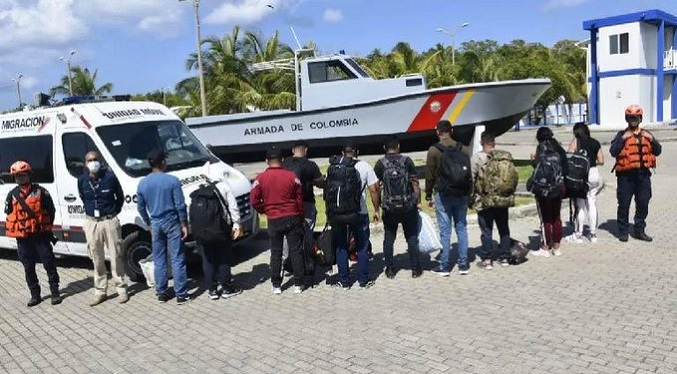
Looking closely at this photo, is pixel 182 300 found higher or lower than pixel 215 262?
lower

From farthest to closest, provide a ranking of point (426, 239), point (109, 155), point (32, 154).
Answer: point (32, 154) → point (109, 155) → point (426, 239)

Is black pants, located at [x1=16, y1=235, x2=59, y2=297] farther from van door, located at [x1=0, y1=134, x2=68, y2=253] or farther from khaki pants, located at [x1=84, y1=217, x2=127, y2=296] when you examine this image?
van door, located at [x1=0, y1=134, x2=68, y2=253]

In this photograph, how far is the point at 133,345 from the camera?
17.5 ft

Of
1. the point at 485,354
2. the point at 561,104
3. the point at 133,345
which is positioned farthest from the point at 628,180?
the point at 561,104

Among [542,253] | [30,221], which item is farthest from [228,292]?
[542,253]

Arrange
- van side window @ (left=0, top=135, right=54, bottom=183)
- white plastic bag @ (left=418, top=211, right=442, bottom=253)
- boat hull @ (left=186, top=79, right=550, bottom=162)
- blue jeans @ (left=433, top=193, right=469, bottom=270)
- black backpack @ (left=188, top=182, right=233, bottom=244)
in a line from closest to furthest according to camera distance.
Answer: black backpack @ (left=188, top=182, right=233, bottom=244), blue jeans @ (left=433, top=193, right=469, bottom=270), white plastic bag @ (left=418, top=211, right=442, bottom=253), van side window @ (left=0, top=135, right=54, bottom=183), boat hull @ (left=186, top=79, right=550, bottom=162)

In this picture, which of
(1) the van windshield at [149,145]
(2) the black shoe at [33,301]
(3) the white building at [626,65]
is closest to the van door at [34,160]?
(1) the van windshield at [149,145]

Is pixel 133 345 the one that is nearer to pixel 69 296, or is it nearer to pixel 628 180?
pixel 69 296

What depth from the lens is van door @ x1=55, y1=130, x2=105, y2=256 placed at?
770 cm

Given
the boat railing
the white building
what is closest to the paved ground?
the white building

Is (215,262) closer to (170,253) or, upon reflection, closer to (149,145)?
(170,253)

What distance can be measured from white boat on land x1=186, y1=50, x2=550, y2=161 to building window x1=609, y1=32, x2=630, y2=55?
25.9 meters

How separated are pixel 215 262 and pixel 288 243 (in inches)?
33.3

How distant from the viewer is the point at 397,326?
5.38 metres
